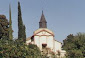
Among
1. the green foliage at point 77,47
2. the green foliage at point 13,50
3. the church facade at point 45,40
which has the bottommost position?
the green foliage at point 13,50

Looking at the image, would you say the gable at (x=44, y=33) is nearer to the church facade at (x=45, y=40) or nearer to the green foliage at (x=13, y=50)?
the church facade at (x=45, y=40)

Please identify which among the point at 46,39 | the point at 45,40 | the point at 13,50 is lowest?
the point at 13,50

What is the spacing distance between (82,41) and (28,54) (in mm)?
18083

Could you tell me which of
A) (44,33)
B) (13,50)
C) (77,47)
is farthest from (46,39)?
(13,50)

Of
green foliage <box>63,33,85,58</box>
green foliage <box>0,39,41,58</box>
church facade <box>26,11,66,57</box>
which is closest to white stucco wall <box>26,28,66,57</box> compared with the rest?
church facade <box>26,11,66,57</box>

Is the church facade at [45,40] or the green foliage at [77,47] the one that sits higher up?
the church facade at [45,40]

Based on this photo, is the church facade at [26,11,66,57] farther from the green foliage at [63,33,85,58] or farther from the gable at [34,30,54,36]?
the green foliage at [63,33,85,58]

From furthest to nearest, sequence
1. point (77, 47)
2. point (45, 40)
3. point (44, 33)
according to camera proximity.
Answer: point (45, 40) → point (44, 33) → point (77, 47)

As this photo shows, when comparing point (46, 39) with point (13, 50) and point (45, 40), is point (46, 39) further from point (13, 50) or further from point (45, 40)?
point (13, 50)

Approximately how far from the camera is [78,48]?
30.1 meters

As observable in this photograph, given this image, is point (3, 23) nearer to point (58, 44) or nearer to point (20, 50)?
point (58, 44)

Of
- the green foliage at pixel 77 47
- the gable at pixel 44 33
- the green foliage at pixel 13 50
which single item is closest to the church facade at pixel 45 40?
the gable at pixel 44 33

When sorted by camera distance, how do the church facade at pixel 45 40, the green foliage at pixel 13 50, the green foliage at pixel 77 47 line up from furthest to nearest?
the church facade at pixel 45 40 → the green foliage at pixel 77 47 → the green foliage at pixel 13 50

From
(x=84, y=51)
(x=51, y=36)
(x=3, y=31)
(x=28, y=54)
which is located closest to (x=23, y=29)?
(x=3, y=31)
